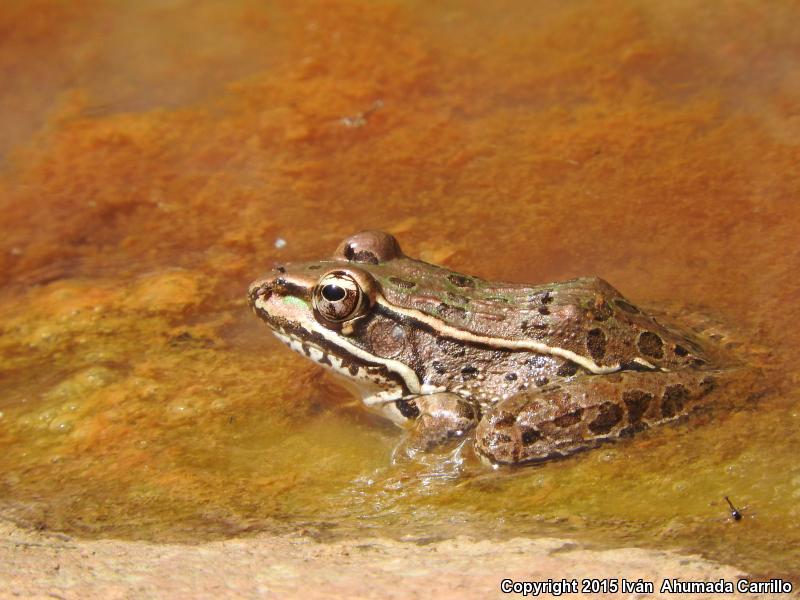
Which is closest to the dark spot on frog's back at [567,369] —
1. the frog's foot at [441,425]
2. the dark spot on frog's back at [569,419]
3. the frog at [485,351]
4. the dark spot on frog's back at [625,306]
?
the frog at [485,351]

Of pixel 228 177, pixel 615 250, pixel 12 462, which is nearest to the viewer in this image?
pixel 12 462

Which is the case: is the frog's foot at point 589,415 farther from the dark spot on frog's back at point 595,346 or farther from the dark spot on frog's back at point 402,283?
the dark spot on frog's back at point 402,283

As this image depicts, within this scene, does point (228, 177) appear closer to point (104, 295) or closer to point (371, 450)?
point (104, 295)

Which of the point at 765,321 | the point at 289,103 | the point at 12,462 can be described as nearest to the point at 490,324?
the point at 765,321

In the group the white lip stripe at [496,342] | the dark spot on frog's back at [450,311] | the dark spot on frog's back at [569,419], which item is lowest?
the dark spot on frog's back at [569,419]

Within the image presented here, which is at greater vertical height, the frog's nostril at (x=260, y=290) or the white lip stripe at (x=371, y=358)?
the frog's nostril at (x=260, y=290)

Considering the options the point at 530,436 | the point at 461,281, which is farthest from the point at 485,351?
the point at 530,436

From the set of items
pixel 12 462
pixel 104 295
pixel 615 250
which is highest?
pixel 615 250
